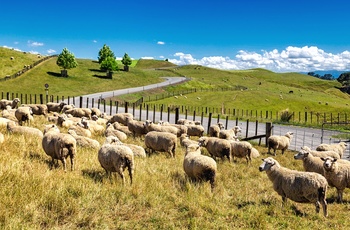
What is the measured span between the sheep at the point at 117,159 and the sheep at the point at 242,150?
6693 mm

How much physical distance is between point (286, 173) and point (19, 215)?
6745 millimetres

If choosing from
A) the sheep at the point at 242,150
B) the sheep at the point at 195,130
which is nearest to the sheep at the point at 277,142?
the sheep at the point at 242,150

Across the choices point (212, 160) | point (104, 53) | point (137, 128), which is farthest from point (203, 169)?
point (104, 53)

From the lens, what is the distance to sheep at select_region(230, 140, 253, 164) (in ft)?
47.1

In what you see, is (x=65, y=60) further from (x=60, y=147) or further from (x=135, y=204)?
(x=135, y=204)

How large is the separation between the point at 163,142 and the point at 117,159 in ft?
16.3

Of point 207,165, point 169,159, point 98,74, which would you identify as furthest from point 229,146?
point 98,74

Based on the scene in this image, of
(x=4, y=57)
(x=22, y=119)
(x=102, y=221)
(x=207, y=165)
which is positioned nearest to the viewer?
(x=102, y=221)

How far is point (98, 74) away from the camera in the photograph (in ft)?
274

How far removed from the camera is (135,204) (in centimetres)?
741

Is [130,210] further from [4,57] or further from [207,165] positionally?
[4,57]

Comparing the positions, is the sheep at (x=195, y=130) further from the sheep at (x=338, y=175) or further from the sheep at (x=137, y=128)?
the sheep at (x=338, y=175)

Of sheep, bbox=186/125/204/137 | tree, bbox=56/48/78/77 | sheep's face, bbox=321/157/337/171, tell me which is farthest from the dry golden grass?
tree, bbox=56/48/78/77

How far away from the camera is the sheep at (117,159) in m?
9.18
